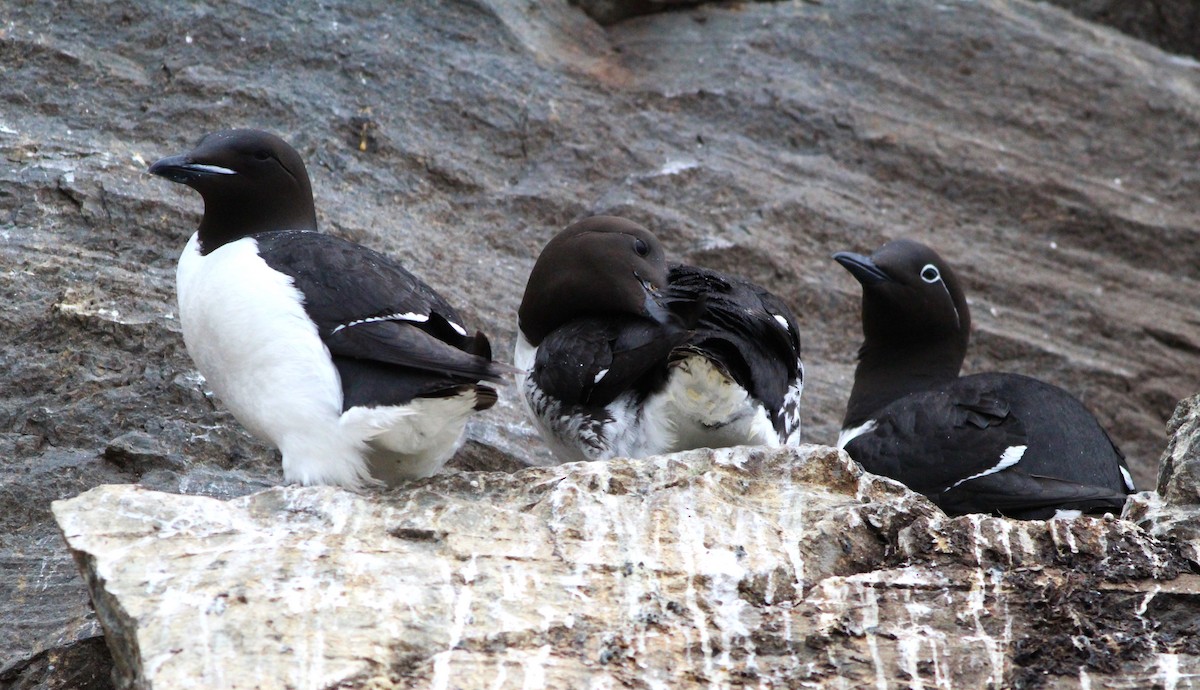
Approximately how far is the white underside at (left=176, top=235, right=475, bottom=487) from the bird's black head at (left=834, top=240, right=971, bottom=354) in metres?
2.67

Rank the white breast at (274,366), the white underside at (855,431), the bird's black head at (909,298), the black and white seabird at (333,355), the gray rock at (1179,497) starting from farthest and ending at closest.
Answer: the bird's black head at (909,298), the white underside at (855,431), the white breast at (274,366), the black and white seabird at (333,355), the gray rock at (1179,497)

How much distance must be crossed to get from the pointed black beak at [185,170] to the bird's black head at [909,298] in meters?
2.93

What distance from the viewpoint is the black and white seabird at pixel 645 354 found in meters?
4.61

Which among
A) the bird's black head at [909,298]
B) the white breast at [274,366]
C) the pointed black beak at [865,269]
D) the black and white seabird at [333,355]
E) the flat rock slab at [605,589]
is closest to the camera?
the flat rock slab at [605,589]

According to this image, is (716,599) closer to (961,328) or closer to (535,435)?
(535,435)

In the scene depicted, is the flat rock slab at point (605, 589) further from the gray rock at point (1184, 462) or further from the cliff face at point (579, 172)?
the cliff face at point (579, 172)

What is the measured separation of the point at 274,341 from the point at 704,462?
138 centimetres

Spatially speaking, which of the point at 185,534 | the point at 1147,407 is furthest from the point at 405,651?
the point at 1147,407

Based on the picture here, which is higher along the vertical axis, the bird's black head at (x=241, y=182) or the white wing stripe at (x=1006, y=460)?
the bird's black head at (x=241, y=182)

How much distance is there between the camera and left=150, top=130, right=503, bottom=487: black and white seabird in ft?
13.9

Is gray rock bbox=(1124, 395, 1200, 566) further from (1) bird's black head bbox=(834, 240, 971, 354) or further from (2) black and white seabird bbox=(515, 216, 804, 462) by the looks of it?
(1) bird's black head bbox=(834, 240, 971, 354)

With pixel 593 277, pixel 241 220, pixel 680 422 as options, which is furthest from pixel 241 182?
pixel 680 422

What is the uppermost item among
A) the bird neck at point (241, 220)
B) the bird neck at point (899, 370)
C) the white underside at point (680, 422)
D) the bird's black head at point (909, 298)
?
the bird neck at point (241, 220)

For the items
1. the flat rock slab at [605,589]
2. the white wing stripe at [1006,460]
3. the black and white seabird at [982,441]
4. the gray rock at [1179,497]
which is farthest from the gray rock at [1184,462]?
the white wing stripe at [1006,460]
